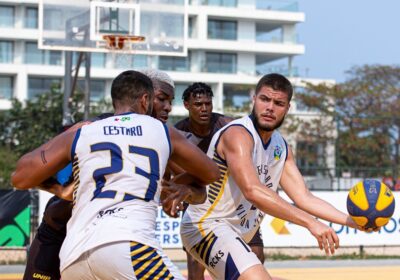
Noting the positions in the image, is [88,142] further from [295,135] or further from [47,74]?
[47,74]

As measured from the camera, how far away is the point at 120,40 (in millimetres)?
16406

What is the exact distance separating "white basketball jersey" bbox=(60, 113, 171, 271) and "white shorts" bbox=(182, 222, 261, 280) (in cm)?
158

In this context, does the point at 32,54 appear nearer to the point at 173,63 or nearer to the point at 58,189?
the point at 173,63

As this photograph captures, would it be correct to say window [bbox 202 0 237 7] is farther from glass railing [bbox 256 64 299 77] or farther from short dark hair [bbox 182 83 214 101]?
short dark hair [bbox 182 83 214 101]

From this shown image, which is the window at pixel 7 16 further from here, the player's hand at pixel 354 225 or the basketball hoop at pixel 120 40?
the player's hand at pixel 354 225

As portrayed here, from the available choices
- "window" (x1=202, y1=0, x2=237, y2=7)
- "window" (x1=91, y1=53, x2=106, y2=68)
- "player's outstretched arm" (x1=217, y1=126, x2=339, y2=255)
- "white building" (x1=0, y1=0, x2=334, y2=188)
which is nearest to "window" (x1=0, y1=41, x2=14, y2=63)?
"white building" (x1=0, y1=0, x2=334, y2=188)

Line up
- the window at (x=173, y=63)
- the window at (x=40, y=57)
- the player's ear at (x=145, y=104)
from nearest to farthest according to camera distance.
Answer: the player's ear at (x=145, y=104)
the window at (x=173, y=63)
the window at (x=40, y=57)

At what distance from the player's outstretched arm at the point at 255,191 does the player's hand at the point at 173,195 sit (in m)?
0.99

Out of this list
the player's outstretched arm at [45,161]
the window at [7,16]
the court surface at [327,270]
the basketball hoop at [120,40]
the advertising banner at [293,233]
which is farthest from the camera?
the window at [7,16]

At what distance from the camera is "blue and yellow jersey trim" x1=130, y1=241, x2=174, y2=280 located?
4605 millimetres

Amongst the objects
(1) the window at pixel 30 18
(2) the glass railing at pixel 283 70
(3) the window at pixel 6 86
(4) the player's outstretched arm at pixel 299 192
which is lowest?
(4) the player's outstretched arm at pixel 299 192

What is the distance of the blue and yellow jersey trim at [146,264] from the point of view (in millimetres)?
4605

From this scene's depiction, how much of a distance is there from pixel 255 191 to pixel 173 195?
3.47 ft

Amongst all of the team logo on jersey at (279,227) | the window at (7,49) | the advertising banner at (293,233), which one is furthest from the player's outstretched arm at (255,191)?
the window at (7,49)
